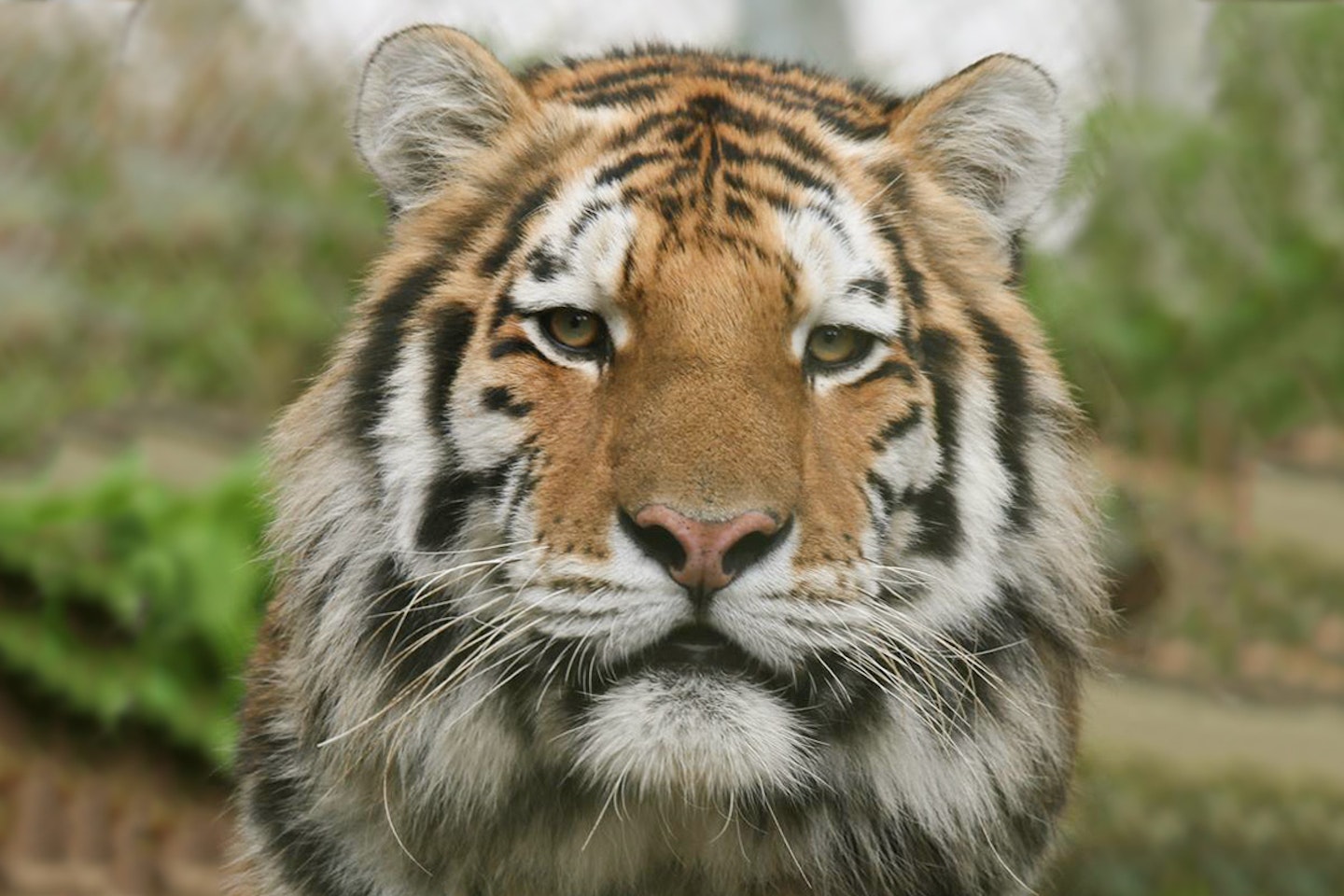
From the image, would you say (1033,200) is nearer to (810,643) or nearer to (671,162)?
(671,162)

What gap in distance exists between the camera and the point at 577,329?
228 centimetres

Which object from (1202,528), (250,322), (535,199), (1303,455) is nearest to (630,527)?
(535,199)

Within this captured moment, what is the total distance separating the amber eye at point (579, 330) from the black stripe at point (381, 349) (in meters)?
0.30

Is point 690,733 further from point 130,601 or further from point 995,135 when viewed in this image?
point 130,601

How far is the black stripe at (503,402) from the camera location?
2264mm

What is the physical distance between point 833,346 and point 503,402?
0.51 m

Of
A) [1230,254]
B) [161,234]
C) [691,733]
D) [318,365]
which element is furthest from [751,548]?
[161,234]

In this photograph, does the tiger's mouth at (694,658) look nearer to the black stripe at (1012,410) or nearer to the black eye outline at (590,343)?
the black eye outline at (590,343)

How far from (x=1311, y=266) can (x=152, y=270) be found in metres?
5.08

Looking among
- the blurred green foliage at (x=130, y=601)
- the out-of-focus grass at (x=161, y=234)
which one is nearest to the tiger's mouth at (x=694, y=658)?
the blurred green foliage at (x=130, y=601)

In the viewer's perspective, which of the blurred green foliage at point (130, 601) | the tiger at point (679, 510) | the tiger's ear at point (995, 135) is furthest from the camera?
the blurred green foliage at point (130, 601)

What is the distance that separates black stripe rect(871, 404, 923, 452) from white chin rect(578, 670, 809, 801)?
431 millimetres

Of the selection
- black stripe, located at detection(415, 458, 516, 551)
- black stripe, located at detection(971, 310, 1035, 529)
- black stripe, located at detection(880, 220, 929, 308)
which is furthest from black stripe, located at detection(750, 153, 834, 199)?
black stripe, located at detection(415, 458, 516, 551)

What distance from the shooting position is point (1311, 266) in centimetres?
582
